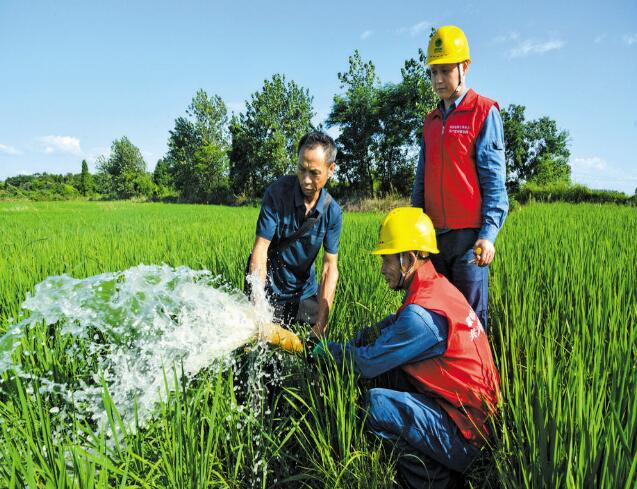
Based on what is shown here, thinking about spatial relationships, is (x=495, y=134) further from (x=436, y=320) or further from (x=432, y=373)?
Result: (x=432, y=373)

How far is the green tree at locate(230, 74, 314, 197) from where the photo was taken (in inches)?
1220

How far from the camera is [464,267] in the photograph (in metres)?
2.19

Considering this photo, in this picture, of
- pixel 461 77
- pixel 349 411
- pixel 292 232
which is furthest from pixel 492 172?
pixel 349 411

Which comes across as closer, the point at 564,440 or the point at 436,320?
A: the point at 564,440

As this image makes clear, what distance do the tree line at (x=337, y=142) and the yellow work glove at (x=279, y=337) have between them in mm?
15878

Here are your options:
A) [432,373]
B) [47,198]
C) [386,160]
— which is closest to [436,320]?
[432,373]

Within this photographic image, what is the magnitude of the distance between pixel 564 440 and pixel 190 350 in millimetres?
1449

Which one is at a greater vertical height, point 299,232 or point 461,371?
point 299,232

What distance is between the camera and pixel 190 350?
1.78 meters

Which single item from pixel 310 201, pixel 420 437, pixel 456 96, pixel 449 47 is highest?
pixel 449 47

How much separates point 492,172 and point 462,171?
154mm

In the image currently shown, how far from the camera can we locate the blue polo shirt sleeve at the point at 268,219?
88.9 inches

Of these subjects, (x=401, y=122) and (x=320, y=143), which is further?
(x=401, y=122)

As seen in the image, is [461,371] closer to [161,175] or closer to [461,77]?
[461,77]
